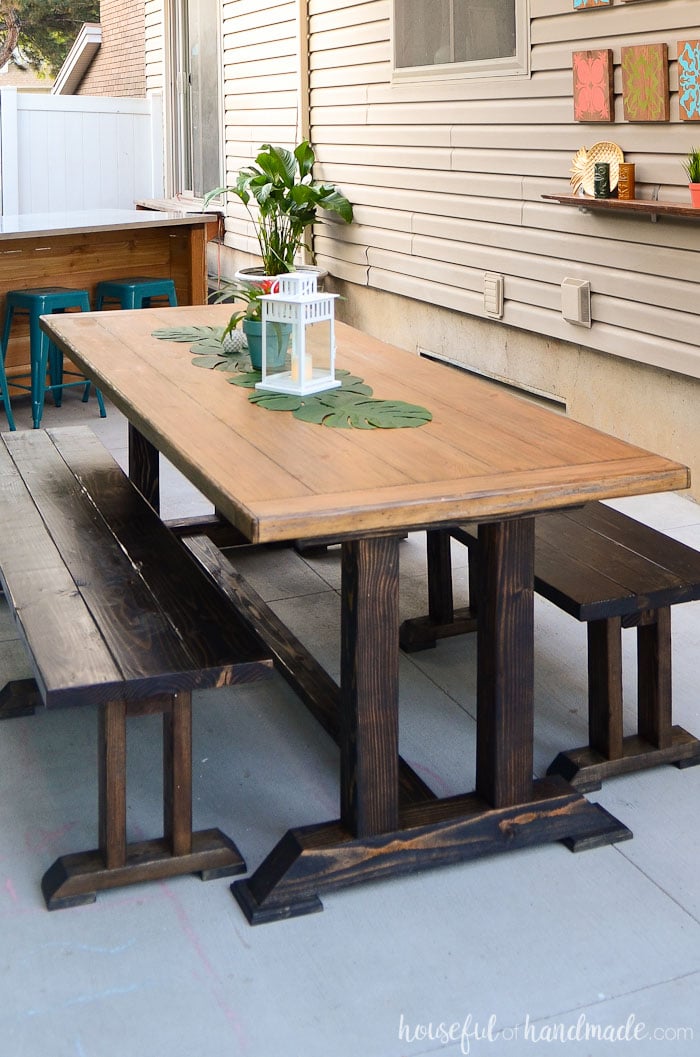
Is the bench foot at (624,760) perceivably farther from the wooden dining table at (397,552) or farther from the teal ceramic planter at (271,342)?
the teal ceramic planter at (271,342)

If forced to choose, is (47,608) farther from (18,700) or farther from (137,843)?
(18,700)

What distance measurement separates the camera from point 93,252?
20.4ft

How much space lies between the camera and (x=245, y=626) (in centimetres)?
220

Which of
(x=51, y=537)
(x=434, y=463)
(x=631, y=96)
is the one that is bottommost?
(x=51, y=537)

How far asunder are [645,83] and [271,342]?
228 cm

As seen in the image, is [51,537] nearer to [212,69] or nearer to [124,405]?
[124,405]

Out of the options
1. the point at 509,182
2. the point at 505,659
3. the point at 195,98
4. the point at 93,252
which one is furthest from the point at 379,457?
the point at 195,98

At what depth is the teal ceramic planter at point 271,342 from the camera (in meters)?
2.65

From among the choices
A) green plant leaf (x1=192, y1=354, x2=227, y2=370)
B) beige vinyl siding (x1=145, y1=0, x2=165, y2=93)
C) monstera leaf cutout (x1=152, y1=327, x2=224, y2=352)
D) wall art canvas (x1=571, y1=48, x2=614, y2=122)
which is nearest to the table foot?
green plant leaf (x1=192, y1=354, x2=227, y2=370)

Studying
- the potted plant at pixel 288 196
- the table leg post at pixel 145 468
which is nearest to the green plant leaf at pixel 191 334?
the table leg post at pixel 145 468

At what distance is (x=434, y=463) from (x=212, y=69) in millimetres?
8281

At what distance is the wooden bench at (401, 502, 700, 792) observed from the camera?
239cm

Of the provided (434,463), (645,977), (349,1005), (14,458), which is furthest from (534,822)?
(14,458)

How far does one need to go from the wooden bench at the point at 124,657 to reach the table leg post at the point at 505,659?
16.9 inches
